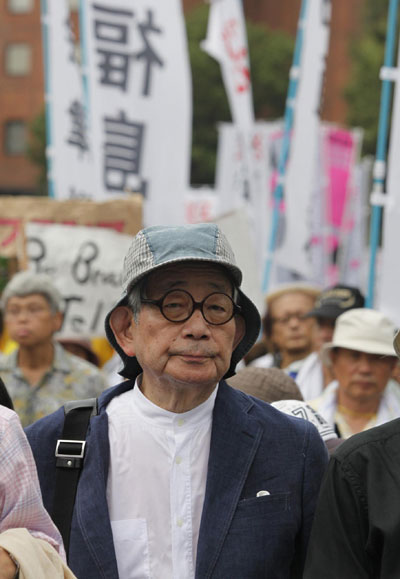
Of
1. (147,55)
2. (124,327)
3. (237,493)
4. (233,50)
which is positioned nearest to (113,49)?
(147,55)

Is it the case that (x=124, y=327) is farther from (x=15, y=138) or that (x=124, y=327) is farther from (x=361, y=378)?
(x=15, y=138)

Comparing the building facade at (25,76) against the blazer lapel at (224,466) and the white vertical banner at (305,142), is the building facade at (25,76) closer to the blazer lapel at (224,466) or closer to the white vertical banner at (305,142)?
the white vertical banner at (305,142)

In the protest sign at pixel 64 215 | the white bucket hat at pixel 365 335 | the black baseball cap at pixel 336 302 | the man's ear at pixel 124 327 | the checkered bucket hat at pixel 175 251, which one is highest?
the checkered bucket hat at pixel 175 251

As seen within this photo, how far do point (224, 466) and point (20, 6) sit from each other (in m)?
48.9

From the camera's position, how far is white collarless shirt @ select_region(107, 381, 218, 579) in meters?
2.42

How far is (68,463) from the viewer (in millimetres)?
2498

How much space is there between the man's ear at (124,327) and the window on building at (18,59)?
47.5m

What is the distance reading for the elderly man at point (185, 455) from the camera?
95.0 inches

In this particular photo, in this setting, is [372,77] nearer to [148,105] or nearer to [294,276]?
[294,276]

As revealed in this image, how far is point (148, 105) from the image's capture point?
8.31 m

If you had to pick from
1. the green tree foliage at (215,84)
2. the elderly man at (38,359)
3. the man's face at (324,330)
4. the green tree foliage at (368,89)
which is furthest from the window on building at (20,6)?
the elderly man at (38,359)

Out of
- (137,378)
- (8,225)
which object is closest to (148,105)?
(8,225)

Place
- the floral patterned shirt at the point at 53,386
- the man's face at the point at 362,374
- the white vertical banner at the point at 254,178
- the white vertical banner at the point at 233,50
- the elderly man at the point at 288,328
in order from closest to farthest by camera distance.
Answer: the man's face at the point at 362,374
the floral patterned shirt at the point at 53,386
the elderly man at the point at 288,328
the white vertical banner at the point at 233,50
the white vertical banner at the point at 254,178

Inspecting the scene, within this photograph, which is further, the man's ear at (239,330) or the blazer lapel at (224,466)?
the man's ear at (239,330)
